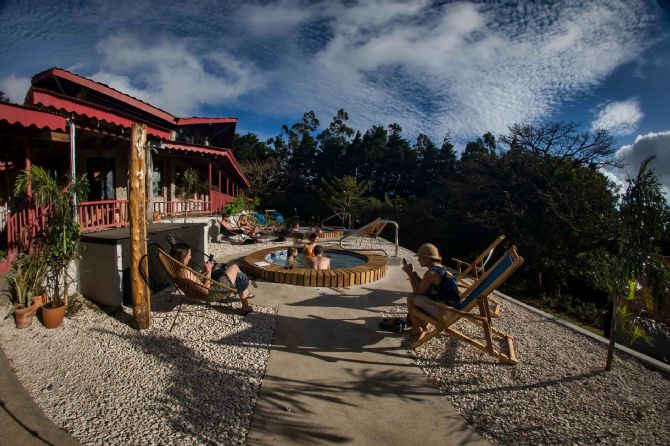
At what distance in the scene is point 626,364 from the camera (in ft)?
12.0

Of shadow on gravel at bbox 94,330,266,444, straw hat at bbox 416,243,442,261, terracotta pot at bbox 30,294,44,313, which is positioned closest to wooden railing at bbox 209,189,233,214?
terracotta pot at bbox 30,294,44,313

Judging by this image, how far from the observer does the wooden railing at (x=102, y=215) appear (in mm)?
6337

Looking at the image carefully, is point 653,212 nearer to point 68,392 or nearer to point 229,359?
point 229,359

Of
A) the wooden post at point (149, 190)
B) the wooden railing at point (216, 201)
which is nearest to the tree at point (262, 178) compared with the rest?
the wooden railing at point (216, 201)

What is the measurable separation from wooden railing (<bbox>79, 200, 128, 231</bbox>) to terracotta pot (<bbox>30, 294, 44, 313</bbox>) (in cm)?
228

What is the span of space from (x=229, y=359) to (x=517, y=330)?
Answer: 12.0 ft

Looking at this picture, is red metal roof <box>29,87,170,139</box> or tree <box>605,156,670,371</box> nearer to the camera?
tree <box>605,156,670,371</box>

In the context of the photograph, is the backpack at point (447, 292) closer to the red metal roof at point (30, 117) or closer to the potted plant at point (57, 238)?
the potted plant at point (57, 238)

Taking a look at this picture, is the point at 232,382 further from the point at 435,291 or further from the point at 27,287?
the point at 27,287

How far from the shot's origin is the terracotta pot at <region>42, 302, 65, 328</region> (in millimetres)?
4078

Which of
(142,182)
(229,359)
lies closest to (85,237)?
(142,182)

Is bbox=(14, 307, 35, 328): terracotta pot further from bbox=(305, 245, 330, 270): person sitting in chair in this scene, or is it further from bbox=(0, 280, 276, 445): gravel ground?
bbox=(305, 245, 330, 270): person sitting in chair

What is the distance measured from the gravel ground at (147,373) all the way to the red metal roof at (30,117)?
2.61 metres

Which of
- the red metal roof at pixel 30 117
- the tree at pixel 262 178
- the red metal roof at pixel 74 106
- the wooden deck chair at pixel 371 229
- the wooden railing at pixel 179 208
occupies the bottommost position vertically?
the wooden deck chair at pixel 371 229
